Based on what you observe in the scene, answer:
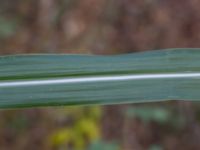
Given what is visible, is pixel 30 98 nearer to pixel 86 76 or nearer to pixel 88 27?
pixel 86 76

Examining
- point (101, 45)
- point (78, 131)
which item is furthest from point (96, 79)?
point (101, 45)

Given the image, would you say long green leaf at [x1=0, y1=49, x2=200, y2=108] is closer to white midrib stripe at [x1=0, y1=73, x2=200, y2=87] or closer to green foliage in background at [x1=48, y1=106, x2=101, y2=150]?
white midrib stripe at [x1=0, y1=73, x2=200, y2=87]

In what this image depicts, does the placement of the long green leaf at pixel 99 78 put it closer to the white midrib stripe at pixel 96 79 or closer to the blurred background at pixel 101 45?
the white midrib stripe at pixel 96 79

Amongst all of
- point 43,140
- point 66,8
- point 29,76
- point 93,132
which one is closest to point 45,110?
point 43,140

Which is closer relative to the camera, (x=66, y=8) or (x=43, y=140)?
(x=43, y=140)

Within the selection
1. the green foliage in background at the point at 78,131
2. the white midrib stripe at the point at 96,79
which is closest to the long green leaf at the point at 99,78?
the white midrib stripe at the point at 96,79

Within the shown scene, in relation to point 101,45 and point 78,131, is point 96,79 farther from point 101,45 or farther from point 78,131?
point 101,45
